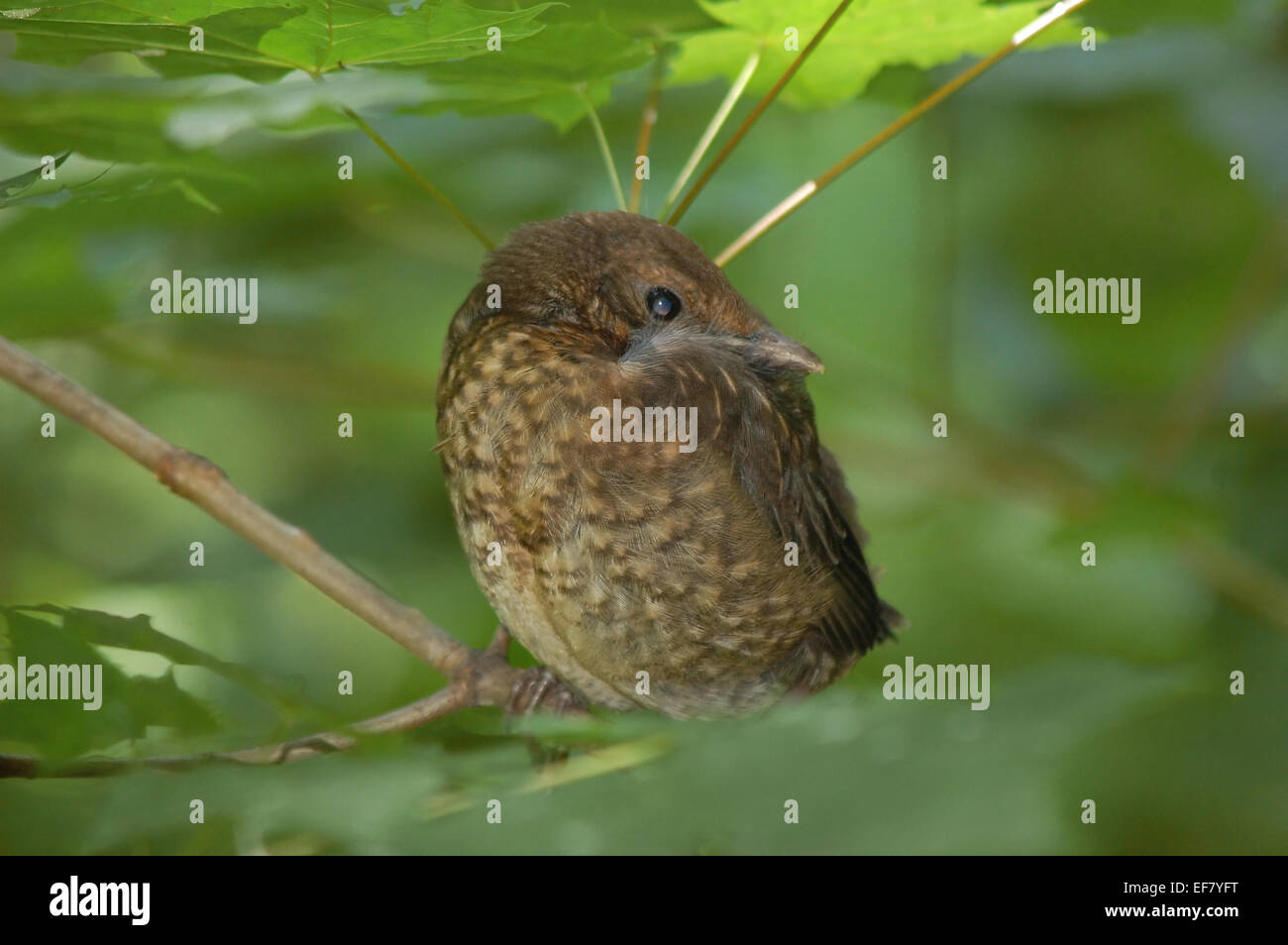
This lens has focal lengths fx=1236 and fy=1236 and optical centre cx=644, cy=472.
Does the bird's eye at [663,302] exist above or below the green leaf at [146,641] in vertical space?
above

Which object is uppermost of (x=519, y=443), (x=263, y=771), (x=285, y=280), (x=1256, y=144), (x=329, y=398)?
(x=1256, y=144)

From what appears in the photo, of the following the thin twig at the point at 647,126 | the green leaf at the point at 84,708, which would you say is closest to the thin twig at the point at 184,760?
the green leaf at the point at 84,708

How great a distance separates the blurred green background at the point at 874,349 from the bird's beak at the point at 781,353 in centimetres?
46

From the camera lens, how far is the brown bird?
6.30 ft

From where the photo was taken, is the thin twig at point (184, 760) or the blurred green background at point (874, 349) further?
the blurred green background at point (874, 349)

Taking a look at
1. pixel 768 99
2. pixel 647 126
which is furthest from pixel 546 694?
pixel 768 99

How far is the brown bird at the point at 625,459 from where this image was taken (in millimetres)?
1920

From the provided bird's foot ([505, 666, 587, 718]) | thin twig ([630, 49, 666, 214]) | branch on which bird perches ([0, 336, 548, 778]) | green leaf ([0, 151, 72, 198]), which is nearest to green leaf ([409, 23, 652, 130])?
thin twig ([630, 49, 666, 214])

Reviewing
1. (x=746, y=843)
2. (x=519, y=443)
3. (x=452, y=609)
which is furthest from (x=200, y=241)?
(x=746, y=843)

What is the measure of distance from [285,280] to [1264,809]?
210 cm

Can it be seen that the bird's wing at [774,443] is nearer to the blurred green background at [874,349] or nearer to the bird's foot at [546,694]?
the blurred green background at [874,349]

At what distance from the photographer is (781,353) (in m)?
1.94

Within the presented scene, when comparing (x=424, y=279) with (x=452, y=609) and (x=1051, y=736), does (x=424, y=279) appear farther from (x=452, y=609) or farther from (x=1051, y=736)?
(x=1051, y=736)

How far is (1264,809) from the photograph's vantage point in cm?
155
